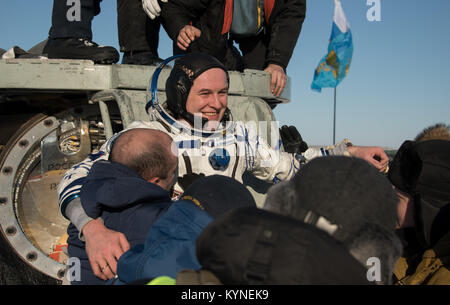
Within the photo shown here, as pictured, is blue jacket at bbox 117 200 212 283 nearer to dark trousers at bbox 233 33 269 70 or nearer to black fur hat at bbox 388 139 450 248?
black fur hat at bbox 388 139 450 248

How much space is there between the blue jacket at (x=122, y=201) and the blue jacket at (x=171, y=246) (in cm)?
35

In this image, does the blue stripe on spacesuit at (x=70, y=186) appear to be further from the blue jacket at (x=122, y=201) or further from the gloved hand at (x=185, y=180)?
the gloved hand at (x=185, y=180)

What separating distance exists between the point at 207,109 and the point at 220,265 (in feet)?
5.66

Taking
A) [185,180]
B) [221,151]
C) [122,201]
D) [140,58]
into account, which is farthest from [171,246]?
[140,58]

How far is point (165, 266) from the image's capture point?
866mm

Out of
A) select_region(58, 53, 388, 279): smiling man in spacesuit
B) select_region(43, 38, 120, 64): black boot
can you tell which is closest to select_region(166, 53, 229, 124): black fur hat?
select_region(58, 53, 388, 279): smiling man in spacesuit

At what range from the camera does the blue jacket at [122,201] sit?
131 cm

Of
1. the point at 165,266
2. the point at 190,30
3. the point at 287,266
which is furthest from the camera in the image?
the point at 190,30

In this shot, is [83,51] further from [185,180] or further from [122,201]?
[122,201]

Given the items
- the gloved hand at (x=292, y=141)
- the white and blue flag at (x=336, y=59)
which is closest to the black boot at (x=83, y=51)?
the gloved hand at (x=292, y=141)

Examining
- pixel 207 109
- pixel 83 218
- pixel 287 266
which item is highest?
pixel 207 109

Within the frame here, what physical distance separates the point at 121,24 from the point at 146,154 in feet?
7.72

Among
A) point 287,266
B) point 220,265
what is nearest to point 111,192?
point 220,265
